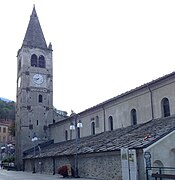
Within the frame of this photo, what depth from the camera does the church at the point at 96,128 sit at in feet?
75.4

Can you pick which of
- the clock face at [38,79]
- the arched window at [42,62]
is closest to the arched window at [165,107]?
the clock face at [38,79]

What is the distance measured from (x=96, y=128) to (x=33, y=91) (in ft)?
64.7

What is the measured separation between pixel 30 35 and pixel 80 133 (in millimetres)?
24507

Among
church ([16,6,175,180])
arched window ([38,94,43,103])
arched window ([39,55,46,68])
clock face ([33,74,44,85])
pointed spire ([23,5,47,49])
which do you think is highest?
pointed spire ([23,5,47,49])

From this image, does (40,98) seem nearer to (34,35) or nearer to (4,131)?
(34,35)

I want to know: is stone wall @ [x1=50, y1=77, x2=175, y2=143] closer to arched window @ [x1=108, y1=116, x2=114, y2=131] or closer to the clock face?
arched window @ [x1=108, y1=116, x2=114, y2=131]

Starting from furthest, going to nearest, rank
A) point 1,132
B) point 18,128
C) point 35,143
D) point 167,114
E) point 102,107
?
1. point 1,132
2. point 18,128
3. point 35,143
4. point 102,107
5. point 167,114

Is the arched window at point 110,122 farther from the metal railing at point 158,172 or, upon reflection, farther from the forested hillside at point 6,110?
the forested hillside at point 6,110

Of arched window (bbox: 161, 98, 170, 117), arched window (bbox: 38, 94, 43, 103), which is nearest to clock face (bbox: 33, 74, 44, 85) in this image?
arched window (bbox: 38, 94, 43, 103)

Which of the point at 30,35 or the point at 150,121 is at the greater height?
the point at 30,35

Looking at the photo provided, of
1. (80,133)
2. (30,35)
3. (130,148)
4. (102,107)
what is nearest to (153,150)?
(130,148)

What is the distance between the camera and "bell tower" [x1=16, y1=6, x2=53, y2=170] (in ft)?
182

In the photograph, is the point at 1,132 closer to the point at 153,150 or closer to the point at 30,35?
the point at 30,35

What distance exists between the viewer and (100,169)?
27.5 m
